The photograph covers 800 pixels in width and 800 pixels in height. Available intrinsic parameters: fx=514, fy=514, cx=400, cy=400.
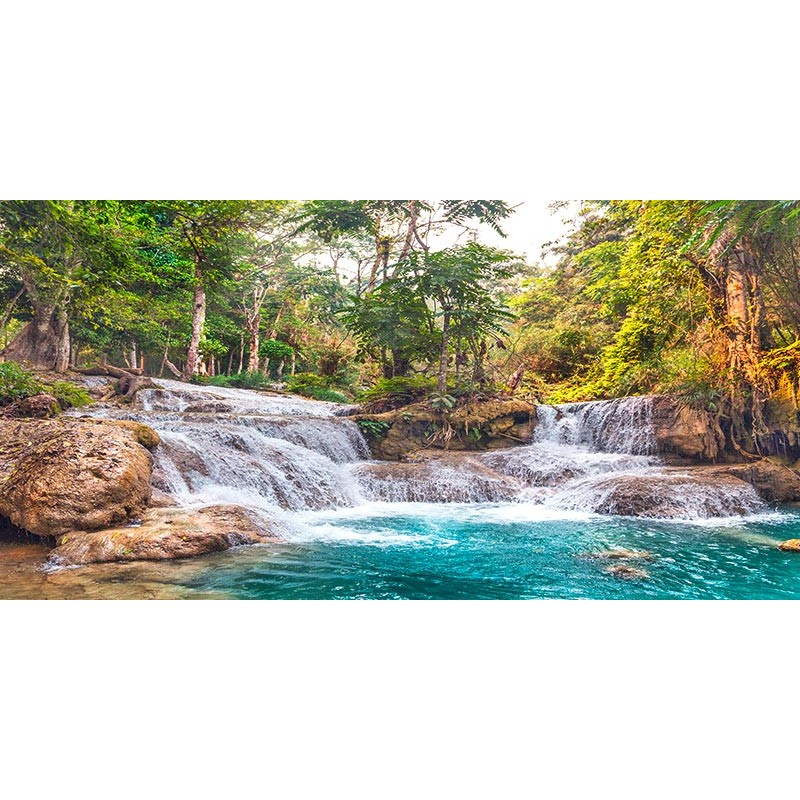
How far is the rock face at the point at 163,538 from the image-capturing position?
9.80ft

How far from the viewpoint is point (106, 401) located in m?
6.81

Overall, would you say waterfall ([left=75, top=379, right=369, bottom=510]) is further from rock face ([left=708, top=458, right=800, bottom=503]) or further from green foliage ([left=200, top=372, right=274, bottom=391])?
rock face ([left=708, top=458, right=800, bottom=503])

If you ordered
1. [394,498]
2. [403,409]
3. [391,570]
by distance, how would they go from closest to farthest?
[391,570] < [394,498] < [403,409]

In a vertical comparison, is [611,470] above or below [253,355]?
below

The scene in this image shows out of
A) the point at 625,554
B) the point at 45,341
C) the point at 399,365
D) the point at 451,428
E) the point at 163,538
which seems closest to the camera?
the point at 163,538

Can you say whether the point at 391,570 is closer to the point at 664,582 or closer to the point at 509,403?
the point at 664,582

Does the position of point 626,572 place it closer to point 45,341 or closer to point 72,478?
point 72,478

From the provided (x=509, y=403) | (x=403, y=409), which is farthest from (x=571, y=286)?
(x=403, y=409)

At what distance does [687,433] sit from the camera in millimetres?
6211

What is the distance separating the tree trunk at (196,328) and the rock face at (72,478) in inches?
147

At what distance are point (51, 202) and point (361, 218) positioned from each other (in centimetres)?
283

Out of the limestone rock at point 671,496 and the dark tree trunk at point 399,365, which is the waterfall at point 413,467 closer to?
the limestone rock at point 671,496

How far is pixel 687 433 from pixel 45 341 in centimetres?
772

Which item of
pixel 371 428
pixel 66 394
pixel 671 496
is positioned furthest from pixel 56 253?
pixel 671 496
